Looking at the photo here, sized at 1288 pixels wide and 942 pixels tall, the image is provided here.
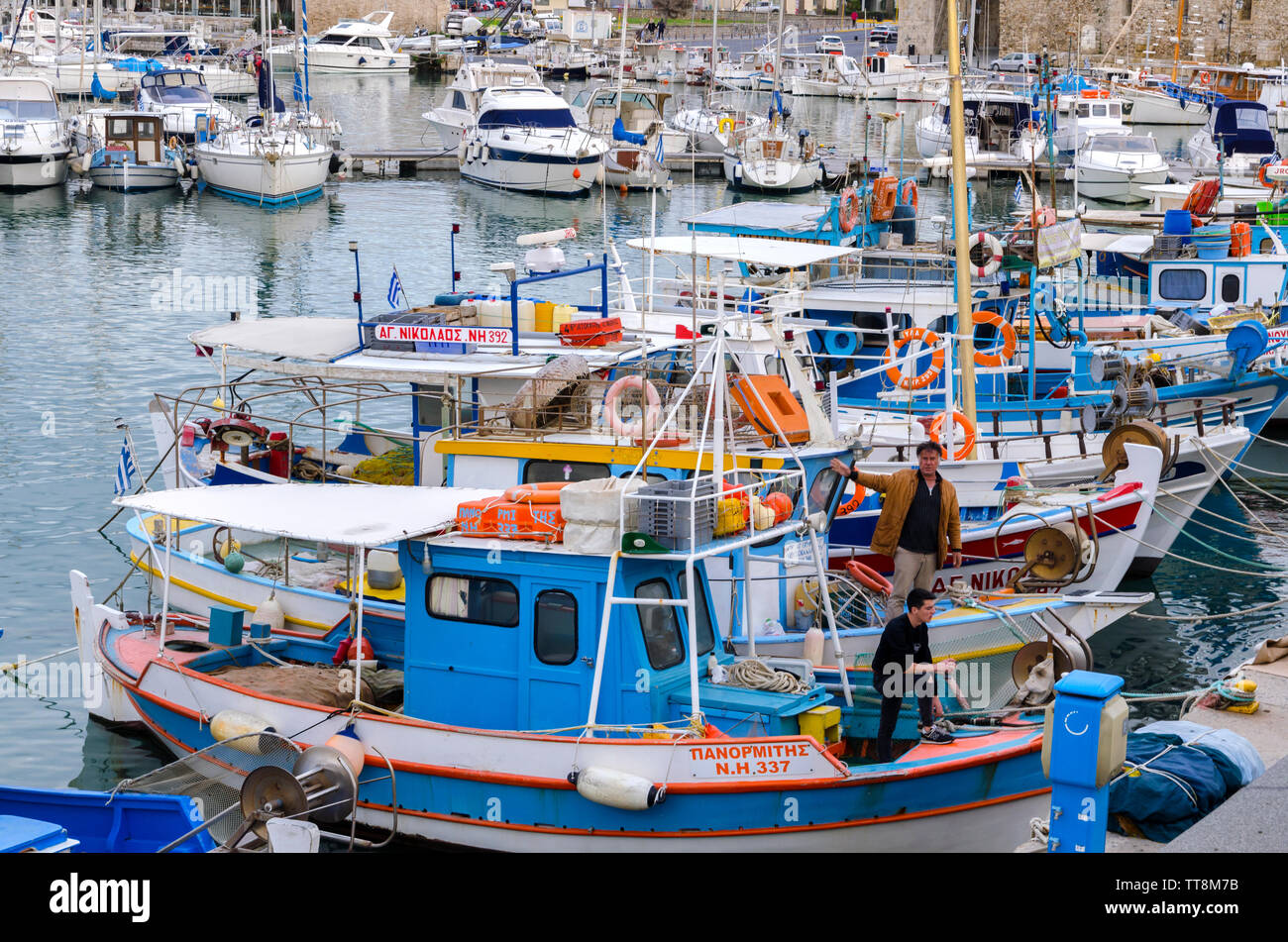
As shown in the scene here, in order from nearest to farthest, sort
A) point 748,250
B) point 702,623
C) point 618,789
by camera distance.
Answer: point 618,789 → point 702,623 → point 748,250

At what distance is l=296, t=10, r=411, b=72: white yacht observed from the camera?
88250 millimetres

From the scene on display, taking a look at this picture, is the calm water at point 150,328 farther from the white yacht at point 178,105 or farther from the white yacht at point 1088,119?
the white yacht at point 178,105

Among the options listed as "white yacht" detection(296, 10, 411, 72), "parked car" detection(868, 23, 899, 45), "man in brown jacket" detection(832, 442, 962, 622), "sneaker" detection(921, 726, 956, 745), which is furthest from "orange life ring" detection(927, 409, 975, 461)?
"parked car" detection(868, 23, 899, 45)

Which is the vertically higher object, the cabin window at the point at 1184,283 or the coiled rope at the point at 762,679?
the cabin window at the point at 1184,283

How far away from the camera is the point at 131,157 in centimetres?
4919

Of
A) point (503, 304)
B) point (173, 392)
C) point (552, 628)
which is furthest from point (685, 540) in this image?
point (173, 392)

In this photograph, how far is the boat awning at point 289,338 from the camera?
17.0 m

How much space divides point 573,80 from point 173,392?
63.8 meters

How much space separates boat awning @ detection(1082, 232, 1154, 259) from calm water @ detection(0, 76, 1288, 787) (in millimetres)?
4055

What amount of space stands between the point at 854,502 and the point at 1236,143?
4154 centimetres

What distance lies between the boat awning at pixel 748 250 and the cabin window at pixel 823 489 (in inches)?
170

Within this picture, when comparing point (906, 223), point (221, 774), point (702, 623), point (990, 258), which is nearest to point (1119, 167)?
point (906, 223)

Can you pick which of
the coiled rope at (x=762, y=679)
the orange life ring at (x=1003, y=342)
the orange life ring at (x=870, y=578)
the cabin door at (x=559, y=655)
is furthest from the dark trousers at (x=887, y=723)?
the orange life ring at (x=1003, y=342)

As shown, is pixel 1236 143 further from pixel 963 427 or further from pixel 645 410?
pixel 645 410
